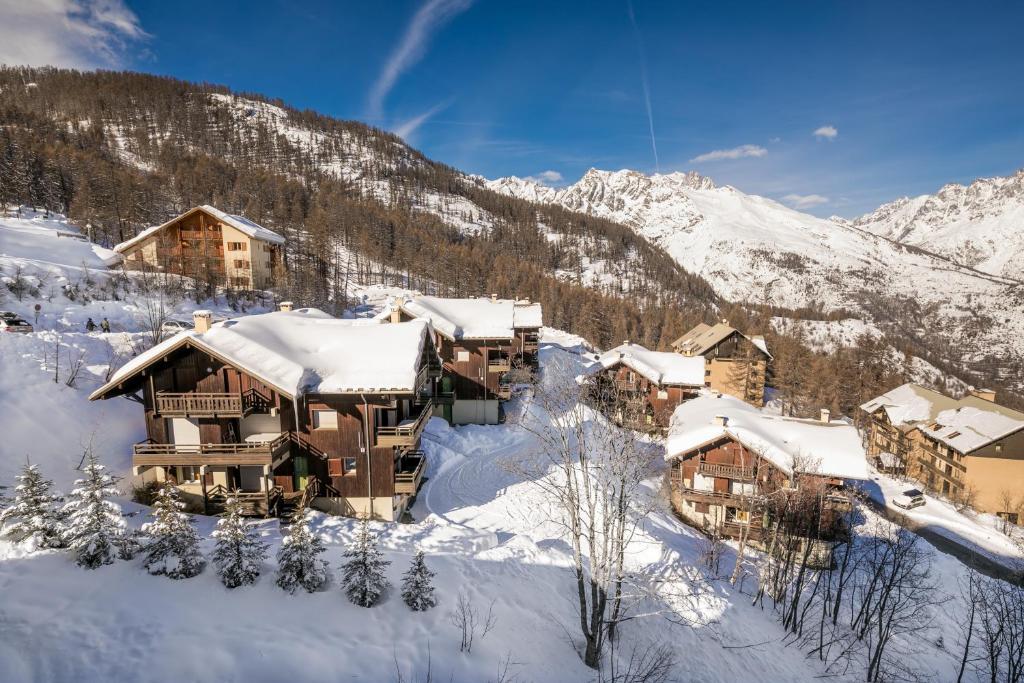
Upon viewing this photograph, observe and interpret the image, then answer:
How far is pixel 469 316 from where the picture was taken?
3962cm

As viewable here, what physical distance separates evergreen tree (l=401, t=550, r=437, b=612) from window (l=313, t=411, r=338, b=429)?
30.4 ft

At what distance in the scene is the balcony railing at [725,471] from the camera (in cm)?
2880

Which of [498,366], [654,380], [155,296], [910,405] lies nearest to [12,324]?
[155,296]

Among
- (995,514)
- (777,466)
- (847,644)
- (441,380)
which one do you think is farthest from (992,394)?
(441,380)

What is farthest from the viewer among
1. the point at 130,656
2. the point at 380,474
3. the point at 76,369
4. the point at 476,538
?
the point at 76,369

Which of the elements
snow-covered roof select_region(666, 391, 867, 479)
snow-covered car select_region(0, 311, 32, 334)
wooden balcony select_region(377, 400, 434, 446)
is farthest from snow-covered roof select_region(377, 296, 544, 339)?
snow-covered car select_region(0, 311, 32, 334)

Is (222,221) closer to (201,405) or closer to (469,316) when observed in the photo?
(469,316)

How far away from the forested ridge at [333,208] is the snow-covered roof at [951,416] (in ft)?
22.1

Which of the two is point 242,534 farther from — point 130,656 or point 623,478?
point 623,478

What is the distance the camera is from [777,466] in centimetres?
2742

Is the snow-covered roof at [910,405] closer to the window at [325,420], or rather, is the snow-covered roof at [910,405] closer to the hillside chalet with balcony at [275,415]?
the hillside chalet with balcony at [275,415]

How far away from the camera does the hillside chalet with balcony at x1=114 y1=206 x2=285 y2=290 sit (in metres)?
49.4

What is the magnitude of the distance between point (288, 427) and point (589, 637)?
1574cm

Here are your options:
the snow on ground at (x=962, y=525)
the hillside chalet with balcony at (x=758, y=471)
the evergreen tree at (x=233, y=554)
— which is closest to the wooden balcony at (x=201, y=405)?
the evergreen tree at (x=233, y=554)
